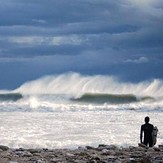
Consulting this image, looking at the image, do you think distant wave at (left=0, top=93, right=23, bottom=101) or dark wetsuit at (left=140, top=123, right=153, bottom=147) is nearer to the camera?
dark wetsuit at (left=140, top=123, right=153, bottom=147)

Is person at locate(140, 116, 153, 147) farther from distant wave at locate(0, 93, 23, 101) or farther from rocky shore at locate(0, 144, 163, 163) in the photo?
distant wave at locate(0, 93, 23, 101)

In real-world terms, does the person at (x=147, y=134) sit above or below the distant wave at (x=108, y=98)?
below

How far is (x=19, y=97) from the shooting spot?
2298 inches

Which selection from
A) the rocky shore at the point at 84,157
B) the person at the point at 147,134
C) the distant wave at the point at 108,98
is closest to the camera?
the rocky shore at the point at 84,157

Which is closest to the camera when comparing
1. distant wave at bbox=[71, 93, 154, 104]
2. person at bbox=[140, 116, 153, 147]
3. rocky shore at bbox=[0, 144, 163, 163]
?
rocky shore at bbox=[0, 144, 163, 163]

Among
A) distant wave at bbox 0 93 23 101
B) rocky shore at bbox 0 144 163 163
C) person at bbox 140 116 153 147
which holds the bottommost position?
rocky shore at bbox 0 144 163 163

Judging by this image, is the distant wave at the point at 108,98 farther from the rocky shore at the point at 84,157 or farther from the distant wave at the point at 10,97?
the rocky shore at the point at 84,157

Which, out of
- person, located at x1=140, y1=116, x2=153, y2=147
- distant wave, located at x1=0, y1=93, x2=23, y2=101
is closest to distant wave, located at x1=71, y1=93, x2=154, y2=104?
distant wave, located at x1=0, y1=93, x2=23, y2=101

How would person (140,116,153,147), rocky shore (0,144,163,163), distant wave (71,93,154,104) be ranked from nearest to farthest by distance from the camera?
rocky shore (0,144,163,163)
person (140,116,153,147)
distant wave (71,93,154,104)

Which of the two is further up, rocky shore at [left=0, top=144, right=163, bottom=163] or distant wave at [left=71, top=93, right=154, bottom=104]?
distant wave at [left=71, top=93, right=154, bottom=104]

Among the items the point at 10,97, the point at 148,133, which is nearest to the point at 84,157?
the point at 148,133

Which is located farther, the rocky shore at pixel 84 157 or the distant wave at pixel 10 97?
the distant wave at pixel 10 97

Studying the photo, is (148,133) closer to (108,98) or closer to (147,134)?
(147,134)

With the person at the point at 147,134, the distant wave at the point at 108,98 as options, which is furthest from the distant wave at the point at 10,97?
the person at the point at 147,134
